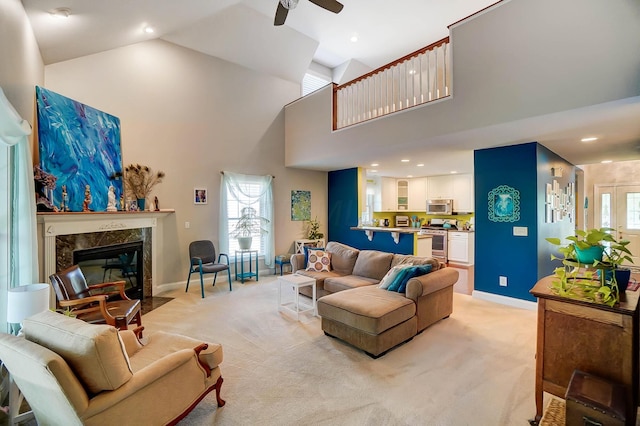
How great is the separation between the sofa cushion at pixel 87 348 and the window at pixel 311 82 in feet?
22.5

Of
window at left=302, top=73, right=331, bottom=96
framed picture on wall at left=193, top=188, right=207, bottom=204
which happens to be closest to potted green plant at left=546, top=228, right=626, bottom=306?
framed picture on wall at left=193, top=188, right=207, bottom=204

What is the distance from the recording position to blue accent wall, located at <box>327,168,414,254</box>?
20.7 feet

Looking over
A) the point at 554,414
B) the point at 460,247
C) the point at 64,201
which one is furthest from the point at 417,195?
the point at 64,201

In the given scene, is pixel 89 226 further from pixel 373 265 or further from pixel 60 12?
pixel 373 265

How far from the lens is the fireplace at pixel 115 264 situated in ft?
13.2

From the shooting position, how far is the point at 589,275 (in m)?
2.02

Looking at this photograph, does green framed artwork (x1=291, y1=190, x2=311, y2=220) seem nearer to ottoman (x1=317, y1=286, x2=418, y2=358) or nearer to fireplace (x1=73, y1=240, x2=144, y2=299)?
fireplace (x1=73, y1=240, x2=144, y2=299)

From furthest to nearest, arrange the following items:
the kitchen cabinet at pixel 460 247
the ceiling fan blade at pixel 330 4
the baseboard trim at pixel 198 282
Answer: the kitchen cabinet at pixel 460 247, the baseboard trim at pixel 198 282, the ceiling fan blade at pixel 330 4

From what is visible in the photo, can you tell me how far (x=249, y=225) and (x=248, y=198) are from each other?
0.57 m

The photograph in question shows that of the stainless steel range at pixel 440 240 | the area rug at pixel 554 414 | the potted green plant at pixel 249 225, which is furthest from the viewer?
the stainless steel range at pixel 440 240

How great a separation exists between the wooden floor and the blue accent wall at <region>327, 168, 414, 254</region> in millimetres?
1524

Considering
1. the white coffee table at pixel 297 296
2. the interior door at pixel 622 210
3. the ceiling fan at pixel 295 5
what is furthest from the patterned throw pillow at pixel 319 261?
the interior door at pixel 622 210

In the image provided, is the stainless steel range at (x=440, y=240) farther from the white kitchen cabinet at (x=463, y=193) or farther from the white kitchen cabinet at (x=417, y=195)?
the white kitchen cabinet at (x=417, y=195)

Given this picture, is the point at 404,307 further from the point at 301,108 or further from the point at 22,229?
the point at 301,108
